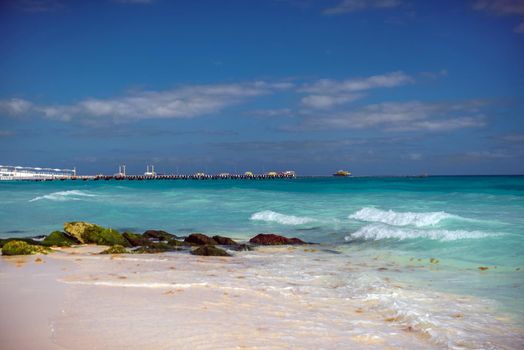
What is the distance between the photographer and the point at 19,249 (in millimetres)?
11789

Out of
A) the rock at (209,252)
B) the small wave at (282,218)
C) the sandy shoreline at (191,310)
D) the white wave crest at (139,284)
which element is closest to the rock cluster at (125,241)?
the rock at (209,252)

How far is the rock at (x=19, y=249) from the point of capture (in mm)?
11672

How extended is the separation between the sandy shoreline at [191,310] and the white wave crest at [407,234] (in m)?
5.42

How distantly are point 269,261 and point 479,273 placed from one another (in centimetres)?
474

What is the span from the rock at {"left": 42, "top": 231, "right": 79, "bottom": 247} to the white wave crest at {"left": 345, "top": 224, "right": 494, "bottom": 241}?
356 inches

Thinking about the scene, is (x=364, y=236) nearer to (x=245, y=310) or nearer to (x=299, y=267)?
(x=299, y=267)

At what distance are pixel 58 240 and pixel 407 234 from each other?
36.1 feet

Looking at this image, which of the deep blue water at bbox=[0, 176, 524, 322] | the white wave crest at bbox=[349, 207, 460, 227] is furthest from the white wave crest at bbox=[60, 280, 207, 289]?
the white wave crest at bbox=[349, 207, 460, 227]

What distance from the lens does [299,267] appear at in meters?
10.7

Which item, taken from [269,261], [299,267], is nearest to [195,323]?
[299,267]

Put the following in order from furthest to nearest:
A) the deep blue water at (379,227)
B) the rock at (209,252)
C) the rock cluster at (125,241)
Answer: the rock cluster at (125,241) < the rock at (209,252) < the deep blue water at (379,227)

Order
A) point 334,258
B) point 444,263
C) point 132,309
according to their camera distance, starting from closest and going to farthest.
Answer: point 132,309 → point 444,263 → point 334,258

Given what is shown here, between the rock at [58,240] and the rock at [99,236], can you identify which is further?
the rock at [99,236]

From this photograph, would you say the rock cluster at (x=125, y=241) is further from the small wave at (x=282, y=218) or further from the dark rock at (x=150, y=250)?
the small wave at (x=282, y=218)
